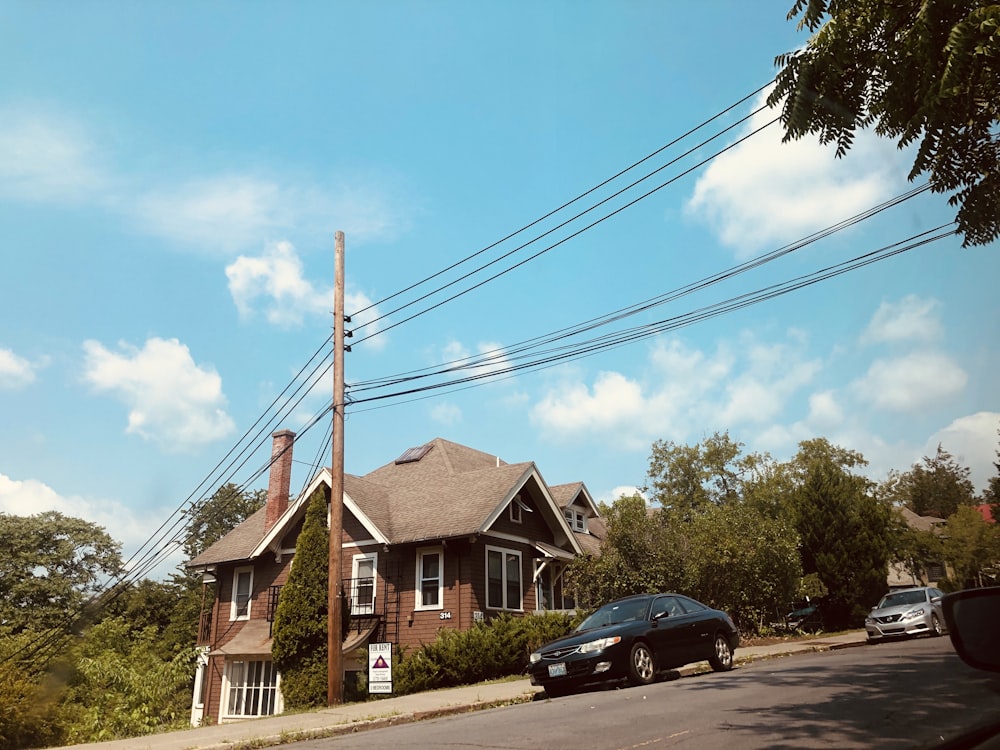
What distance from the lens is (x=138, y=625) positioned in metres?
50.8

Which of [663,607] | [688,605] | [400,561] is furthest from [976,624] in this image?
[400,561]

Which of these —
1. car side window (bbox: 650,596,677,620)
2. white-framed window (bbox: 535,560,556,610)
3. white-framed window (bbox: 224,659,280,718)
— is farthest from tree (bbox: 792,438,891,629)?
white-framed window (bbox: 224,659,280,718)

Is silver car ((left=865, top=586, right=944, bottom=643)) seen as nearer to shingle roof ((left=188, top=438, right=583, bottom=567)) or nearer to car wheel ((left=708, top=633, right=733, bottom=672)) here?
car wheel ((left=708, top=633, right=733, bottom=672))

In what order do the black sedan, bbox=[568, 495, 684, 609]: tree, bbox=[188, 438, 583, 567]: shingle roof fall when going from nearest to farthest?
the black sedan < bbox=[568, 495, 684, 609]: tree < bbox=[188, 438, 583, 567]: shingle roof

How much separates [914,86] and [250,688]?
96.9ft

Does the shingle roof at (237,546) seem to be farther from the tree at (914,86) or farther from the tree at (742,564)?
the tree at (914,86)

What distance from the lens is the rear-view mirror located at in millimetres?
2398

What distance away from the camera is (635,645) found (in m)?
13.6

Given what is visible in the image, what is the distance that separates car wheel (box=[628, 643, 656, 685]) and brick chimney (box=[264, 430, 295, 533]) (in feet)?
68.4

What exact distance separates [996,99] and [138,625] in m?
56.1

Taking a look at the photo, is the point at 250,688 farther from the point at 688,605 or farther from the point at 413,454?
the point at 688,605

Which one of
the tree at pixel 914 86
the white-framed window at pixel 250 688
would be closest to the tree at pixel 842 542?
the white-framed window at pixel 250 688

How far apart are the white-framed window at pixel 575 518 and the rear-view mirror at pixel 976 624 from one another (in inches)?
1240

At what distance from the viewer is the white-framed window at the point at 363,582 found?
2623 cm
